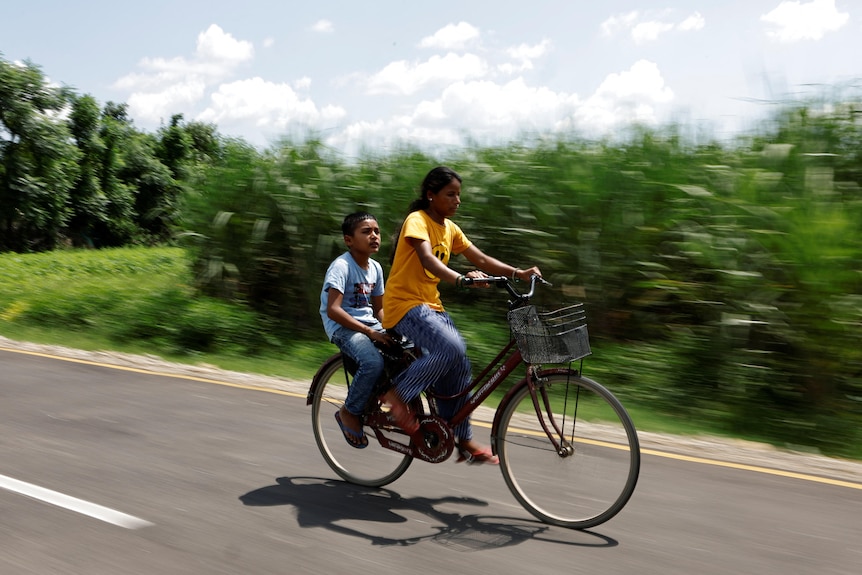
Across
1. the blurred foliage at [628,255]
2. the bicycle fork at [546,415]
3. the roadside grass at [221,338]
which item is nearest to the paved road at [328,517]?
the bicycle fork at [546,415]

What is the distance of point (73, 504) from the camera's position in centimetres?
498

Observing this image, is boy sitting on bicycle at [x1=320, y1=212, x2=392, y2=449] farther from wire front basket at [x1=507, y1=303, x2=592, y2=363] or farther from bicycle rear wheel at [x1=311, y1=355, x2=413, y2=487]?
wire front basket at [x1=507, y1=303, x2=592, y2=363]

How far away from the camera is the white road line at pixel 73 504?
4703 millimetres

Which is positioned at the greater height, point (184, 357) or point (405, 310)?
point (405, 310)

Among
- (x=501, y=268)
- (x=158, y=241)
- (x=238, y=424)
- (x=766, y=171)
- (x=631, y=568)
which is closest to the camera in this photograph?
(x=631, y=568)

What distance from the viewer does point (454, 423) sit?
Result: 197 inches

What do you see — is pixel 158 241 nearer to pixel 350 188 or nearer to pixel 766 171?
pixel 350 188

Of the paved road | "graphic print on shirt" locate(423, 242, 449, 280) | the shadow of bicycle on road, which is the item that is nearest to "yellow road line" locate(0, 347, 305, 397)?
the paved road

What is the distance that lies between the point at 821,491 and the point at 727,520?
1040 millimetres

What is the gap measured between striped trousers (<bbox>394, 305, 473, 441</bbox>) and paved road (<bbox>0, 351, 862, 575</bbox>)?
1.97 feet

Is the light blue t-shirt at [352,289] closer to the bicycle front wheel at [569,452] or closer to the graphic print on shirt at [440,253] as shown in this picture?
the graphic print on shirt at [440,253]

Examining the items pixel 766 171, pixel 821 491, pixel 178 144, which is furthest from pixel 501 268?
pixel 178 144

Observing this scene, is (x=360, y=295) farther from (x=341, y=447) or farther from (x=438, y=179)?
(x=341, y=447)

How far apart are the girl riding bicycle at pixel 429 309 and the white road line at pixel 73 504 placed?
1583mm
